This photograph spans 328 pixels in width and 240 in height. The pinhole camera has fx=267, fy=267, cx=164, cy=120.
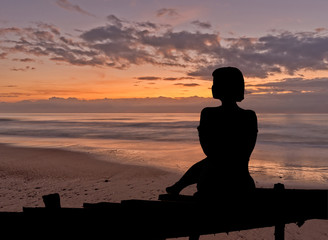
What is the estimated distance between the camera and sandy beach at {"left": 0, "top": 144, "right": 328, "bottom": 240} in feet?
23.4

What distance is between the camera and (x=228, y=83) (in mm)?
2855

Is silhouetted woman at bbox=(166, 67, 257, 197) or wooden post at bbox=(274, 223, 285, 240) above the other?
silhouetted woman at bbox=(166, 67, 257, 197)

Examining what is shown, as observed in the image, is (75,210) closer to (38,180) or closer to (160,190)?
(160,190)

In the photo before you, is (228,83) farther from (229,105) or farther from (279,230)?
(279,230)

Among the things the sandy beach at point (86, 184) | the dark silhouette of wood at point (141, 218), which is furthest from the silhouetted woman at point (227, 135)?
the sandy beach at point (86, 184)

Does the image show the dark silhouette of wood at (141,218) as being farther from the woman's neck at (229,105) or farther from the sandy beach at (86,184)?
the sandy beach at (86,184)

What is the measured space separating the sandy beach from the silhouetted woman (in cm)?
441

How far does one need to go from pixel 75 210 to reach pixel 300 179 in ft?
42.1

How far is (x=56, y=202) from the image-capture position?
8.43 feet

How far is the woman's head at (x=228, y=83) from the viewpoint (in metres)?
2.85

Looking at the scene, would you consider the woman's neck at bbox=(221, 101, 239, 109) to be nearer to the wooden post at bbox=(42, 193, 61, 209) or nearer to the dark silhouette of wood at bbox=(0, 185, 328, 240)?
the dark silhouette of wood at bbox=(0, 185, 328, 240)

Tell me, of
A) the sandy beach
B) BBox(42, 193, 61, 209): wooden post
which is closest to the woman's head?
BBox(42, 193, 61, 209): wooden post

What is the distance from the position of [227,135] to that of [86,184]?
9.86m

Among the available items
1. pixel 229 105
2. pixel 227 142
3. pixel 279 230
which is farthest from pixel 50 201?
pixel 279 230
